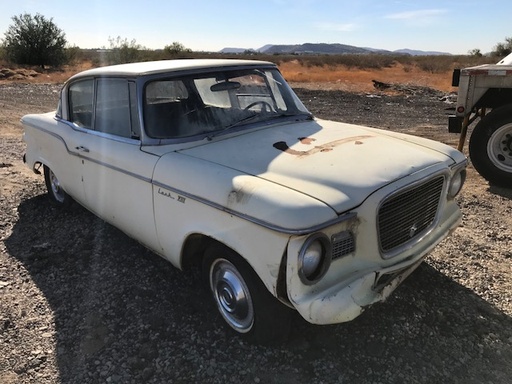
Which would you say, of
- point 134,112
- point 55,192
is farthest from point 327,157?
point 55,192

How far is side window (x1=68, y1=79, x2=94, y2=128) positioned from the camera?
13.8ft

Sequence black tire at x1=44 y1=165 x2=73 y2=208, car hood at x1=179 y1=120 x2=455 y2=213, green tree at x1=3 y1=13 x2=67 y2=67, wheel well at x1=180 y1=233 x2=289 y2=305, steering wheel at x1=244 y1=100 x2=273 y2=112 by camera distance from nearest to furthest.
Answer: car hood at x1=179 y1=120 x2=455 y2=213
wheel well at x1=180 y1=233 x2=289 y2=305
steering wheel at x1=244 y1=100 x2=273 y2=112
black tire at x1=44 y1=165 x2=73 y2=208
green tree at x1=3 y1=13 x2=67 y2=67

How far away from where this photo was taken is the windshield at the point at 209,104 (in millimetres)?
→ 3469

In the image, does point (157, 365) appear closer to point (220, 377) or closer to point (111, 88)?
point (220, 377)

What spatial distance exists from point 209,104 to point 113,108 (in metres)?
0.87

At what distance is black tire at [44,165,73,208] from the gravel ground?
0.44 m

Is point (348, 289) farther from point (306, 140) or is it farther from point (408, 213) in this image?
point (306, 140)

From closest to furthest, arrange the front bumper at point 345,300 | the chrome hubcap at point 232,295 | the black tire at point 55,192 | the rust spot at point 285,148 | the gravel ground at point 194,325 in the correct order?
1. the front bumper at point 345,300
2. the gravel ground at point 194,325
3. the chrome hubcap at point 232,295
4. the rust spot at point 285,148
5. the black tire at point 55,192

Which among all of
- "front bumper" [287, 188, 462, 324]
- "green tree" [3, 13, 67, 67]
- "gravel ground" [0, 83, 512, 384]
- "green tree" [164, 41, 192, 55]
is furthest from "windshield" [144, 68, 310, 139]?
"green tree" [164, 41, 192, 55]

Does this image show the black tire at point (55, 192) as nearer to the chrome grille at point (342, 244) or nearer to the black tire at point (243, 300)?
the black tire at point (243, 300)

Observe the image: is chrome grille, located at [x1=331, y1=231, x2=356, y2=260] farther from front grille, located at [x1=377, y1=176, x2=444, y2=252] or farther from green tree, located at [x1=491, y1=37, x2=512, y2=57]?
green tree, located at [x1=491, y1=37, x2=512, y2=57]

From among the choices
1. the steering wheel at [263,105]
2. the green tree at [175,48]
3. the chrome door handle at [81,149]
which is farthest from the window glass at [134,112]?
the green tree at [175,48]

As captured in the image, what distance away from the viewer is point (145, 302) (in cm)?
338

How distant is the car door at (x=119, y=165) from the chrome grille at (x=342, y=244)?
1.41 m
